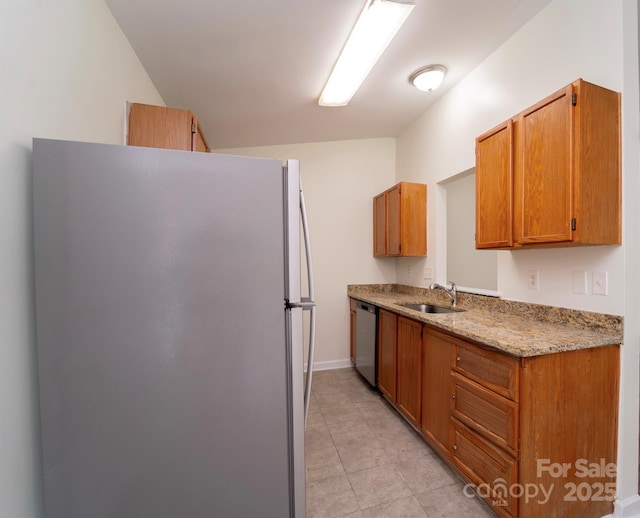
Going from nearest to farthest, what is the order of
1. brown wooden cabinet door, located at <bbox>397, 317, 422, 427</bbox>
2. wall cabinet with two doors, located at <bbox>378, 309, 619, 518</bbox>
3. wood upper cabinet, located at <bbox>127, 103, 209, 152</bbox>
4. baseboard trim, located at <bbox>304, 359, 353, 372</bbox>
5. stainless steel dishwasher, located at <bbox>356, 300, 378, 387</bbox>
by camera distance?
wall cabinet with two doors, located at <bbox>378, 309, 619, 518</bbox> → wood upper cabinet, located at <bbox>127, 103, 209, 152</bbox> → brown wooden cabinet door, located at <bbox>397, 317, 422, 427</bbox> → stainless steel dishwasher, located at <bbox>356, 300, 378, 387</bbox> → baseboard trim, located at <bbox>304, 359, 353, 372</bbox>

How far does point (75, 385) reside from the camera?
87cm

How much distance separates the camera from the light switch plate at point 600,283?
4.62 feet

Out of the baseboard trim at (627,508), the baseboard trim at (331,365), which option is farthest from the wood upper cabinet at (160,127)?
the baseboard trim at (627,508)

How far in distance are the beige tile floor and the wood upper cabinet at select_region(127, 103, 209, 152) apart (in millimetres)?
2227

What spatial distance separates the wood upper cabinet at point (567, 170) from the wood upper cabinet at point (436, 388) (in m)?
0.77

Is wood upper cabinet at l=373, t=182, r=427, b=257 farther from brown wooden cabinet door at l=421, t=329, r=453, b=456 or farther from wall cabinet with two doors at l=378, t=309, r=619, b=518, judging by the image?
wall cabinet with two doors at l=378, t=309, r=619, b=518

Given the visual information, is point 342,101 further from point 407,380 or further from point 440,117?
point 407,380

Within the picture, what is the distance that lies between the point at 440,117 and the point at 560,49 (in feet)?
3.75

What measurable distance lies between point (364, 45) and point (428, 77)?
0.73 m

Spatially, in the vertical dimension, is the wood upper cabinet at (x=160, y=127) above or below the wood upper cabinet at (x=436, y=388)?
above

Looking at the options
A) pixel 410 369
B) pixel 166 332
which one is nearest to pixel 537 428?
pixel 410 369

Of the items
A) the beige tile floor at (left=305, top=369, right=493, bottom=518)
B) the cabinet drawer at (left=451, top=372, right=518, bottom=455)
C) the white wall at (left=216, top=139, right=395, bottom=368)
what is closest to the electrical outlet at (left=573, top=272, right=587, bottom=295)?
the cabinet drawer at (left=451, top=372, right=518, bottom=455)

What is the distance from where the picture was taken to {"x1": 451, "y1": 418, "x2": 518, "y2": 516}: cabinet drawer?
1.27 metres

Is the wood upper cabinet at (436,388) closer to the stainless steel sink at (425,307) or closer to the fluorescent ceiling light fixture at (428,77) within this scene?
the stainless steel sink at (425,307)
